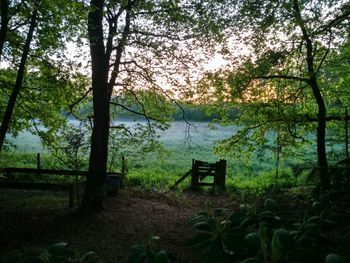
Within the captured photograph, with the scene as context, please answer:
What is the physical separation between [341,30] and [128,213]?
25.8ft

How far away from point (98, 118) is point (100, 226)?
3282 mm

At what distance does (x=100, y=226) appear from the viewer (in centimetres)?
956

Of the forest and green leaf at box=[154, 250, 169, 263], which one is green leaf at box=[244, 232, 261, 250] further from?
the forest

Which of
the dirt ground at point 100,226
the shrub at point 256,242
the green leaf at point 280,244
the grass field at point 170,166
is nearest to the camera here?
the green leaf at point 280,244

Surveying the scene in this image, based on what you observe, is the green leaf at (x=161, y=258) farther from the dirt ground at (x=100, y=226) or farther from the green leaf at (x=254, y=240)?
the dirt ground at (x=100, y=226)

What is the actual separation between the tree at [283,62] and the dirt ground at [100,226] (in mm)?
4246

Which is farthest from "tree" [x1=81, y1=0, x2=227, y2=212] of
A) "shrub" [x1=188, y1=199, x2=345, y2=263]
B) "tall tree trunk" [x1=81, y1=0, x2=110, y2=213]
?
"shrub" [x1=188, y1=199, x2=345, y2=263]

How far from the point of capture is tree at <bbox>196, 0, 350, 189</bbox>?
11.1 meters

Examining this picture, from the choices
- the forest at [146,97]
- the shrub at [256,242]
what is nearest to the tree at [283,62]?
the forest at [146,97]

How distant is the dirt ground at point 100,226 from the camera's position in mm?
7418


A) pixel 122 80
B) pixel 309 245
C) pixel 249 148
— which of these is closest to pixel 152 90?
pixel 122 80

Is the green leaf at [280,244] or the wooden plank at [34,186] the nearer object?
the green leaf at [280,244]

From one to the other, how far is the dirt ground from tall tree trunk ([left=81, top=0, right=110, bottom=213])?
1.82ft

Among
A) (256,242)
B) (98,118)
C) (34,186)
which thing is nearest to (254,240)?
(256,242)
